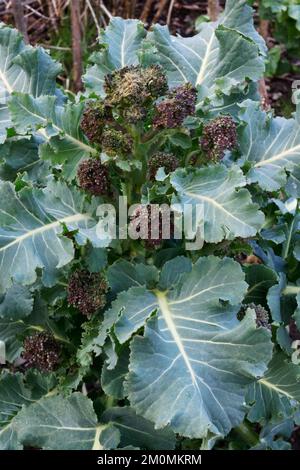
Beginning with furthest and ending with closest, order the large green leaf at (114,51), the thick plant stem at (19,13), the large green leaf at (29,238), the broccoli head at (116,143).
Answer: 1. the thick plant stem at (19,13)
2. the large green leaf at (114,51)
3. the broccoli head at (116,143)
4. the large green leaf at (29,238)

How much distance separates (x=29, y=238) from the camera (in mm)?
1822

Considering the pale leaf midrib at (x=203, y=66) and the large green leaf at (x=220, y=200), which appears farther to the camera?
the pale leaf midrib at (x=203, y=66)

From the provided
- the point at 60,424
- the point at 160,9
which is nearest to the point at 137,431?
the point at 60,424

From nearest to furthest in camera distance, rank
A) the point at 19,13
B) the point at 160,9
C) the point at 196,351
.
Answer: the point at 196,351, the point at 19,13, the point at 160,9

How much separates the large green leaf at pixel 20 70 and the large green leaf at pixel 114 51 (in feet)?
0.42

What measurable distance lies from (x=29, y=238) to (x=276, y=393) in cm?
91

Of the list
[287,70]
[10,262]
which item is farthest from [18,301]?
[287,70]

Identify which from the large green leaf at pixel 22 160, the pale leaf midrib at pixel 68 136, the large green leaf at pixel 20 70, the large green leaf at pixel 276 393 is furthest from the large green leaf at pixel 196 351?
the large green leaf at pixel 20 70

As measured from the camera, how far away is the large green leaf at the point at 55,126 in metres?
1.98

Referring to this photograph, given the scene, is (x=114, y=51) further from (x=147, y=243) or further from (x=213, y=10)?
(x=213, y=10)

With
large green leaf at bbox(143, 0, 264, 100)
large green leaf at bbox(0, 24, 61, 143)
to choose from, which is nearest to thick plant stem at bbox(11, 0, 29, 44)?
large green leaf at bbox(0, 24, 61, 143)

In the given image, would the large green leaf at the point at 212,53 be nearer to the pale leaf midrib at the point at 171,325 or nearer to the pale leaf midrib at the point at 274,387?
the pale leaf midrib at the point at 171,325

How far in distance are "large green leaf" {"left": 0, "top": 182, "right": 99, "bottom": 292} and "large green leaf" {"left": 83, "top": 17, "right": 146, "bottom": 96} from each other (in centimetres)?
52
